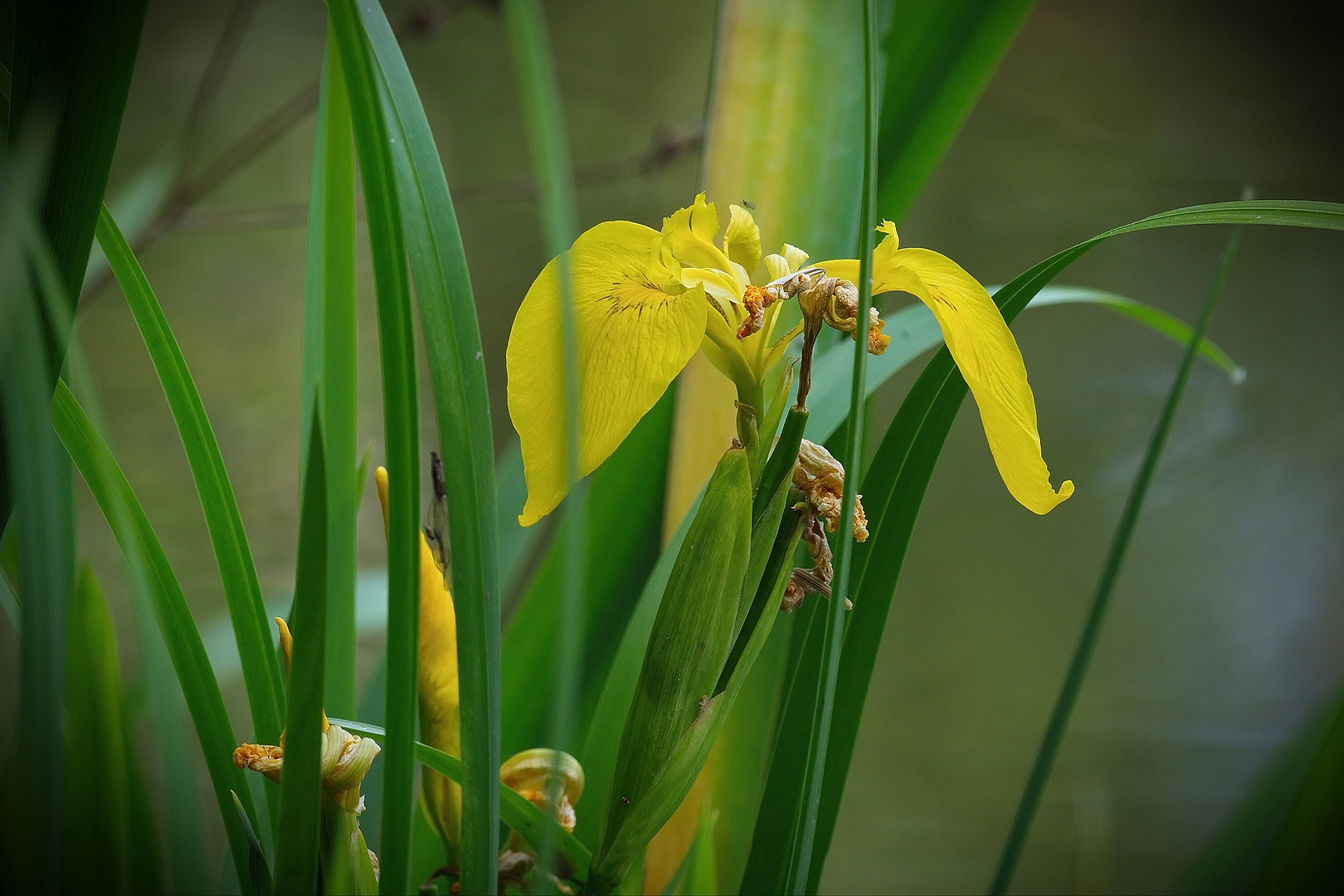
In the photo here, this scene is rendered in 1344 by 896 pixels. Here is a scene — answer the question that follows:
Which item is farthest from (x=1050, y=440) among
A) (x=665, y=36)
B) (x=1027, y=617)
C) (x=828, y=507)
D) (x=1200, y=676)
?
(x=828, y=507)

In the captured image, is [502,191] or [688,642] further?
[502,191]

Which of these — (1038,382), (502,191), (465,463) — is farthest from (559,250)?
(1038,382)

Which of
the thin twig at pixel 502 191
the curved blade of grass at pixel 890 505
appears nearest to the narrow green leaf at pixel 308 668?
the curved blade of grass at pixel 890 505

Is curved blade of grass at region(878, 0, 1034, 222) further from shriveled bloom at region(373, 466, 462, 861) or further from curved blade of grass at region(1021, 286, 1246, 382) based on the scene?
shriveled bloom at region(373, 466, 462, 861)

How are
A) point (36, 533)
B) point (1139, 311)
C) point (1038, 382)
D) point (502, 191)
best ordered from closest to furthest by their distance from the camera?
1. point (36, 533)
2. point (1139, 311)
3. point (502, 191)
4. point (1038, 382)

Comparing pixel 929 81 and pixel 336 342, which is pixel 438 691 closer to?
pixel 336 342

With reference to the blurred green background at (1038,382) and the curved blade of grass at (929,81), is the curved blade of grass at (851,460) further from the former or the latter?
the blurred green background at (1038,382)
